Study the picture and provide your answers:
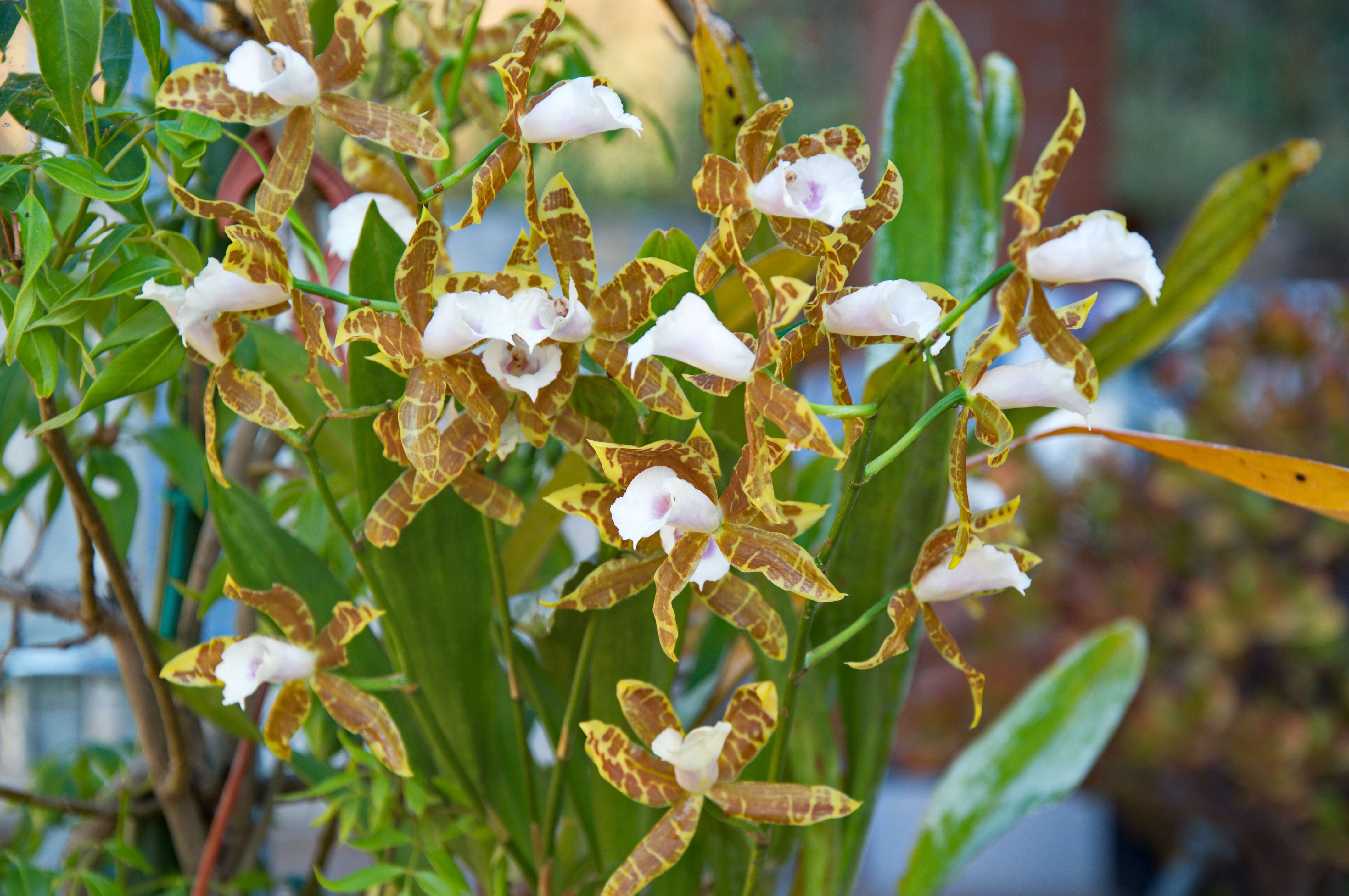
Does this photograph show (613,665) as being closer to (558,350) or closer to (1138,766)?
(558,350)

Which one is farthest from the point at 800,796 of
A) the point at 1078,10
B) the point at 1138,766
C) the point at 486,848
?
the point at 1078,10

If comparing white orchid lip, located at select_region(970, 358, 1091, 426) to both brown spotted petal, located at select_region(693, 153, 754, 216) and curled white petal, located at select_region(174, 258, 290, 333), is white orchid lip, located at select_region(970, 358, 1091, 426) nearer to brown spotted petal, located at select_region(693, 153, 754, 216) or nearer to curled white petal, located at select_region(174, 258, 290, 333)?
brown spotted petal, located at select_region(693, 153, 754, 216)

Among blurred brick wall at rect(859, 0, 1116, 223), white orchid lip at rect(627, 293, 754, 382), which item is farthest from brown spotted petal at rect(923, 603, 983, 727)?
blurred brick wall at rect(859, 0, 1116, 223)

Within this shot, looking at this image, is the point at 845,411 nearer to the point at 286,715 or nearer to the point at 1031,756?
the point at 286,715

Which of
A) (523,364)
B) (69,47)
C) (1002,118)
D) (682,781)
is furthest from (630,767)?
(1002,118)

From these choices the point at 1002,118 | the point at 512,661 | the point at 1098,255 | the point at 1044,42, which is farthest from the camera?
the point at 1044,42
